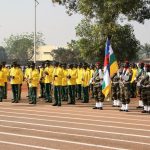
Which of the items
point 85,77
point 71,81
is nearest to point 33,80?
point 71,81

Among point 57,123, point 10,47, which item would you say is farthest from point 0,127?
point 10,47

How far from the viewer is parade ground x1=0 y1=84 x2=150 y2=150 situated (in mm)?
10227

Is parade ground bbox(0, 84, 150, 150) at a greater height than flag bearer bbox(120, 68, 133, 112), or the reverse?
flag bearer bbox(120, 68, 133, 112)

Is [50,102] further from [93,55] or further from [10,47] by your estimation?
[10,47]

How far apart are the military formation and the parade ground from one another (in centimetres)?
84

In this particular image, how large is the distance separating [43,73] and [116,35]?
8396 mm

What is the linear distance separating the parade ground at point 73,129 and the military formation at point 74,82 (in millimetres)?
845

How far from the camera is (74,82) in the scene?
21234 mm

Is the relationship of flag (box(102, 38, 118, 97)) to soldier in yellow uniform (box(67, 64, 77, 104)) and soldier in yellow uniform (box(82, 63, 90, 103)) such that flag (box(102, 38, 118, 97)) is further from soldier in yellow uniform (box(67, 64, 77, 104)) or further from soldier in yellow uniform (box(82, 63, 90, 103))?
soldier in yellow uniform (box(82, 63, 90, 103))

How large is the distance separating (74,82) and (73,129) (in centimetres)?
872

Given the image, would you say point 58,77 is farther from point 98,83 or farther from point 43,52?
point 43,52

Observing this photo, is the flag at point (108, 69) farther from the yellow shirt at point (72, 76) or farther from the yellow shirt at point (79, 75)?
the yellow shirt at point (79, 75)

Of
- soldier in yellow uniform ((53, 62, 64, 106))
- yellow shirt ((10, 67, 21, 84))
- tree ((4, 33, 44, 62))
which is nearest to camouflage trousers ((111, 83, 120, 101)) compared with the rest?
soldier in yellow uniform ((53, 62, 64, 106))

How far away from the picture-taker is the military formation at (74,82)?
1728 cm
